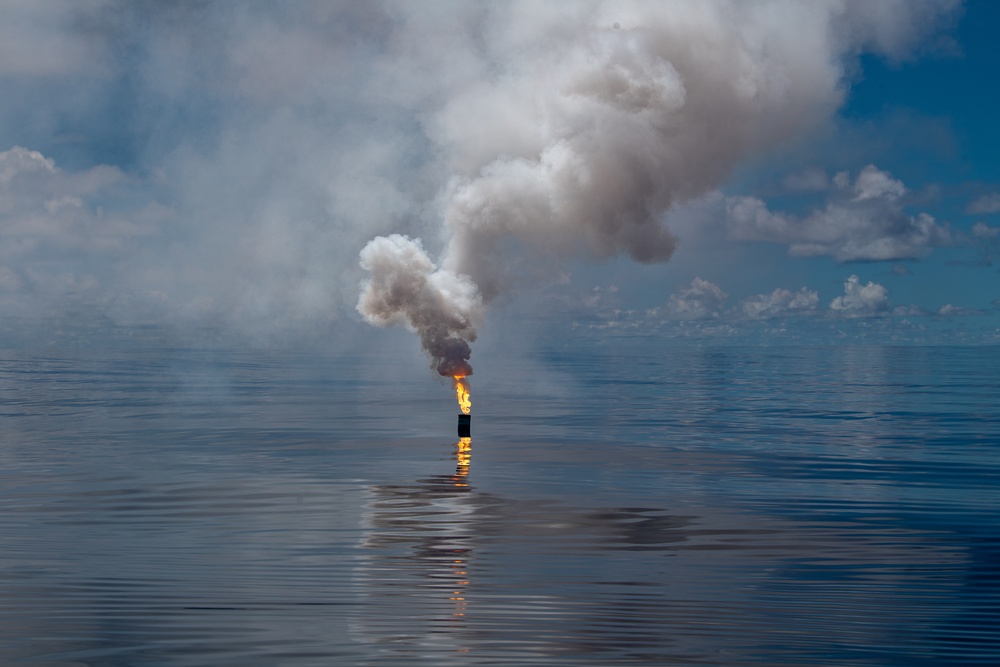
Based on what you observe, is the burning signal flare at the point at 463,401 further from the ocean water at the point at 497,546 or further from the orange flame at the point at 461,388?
the ocean water at the point at 497,546

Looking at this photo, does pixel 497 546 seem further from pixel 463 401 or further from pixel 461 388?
pixel 463 401

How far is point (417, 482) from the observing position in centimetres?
4209

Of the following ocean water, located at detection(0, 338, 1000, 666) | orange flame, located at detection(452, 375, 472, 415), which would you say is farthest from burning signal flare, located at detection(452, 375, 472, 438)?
Answer: ocean water, located at detection(0, 338, 1000, 666)

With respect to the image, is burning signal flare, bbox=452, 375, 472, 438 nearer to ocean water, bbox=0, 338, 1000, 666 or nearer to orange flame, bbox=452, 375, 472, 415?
orange flame, bbox=452, 375, 472, 415

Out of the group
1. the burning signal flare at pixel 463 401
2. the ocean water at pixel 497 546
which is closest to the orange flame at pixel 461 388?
the burning signal flare at pixel 463 401

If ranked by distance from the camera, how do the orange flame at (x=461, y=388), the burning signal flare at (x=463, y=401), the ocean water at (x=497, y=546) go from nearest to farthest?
1. the ocean water at (x=497, y=546)
2. the orange flame at (x=461, y=388)
3. the burning signal flare at (x=463, y=401)

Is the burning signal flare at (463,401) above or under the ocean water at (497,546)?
above

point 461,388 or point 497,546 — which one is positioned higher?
point 461,388

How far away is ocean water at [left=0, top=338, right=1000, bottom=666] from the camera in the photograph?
19.8 metres

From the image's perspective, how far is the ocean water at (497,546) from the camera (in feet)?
65.1

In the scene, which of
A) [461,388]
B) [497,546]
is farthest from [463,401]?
[497,546]

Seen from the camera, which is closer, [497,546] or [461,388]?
[497,546]

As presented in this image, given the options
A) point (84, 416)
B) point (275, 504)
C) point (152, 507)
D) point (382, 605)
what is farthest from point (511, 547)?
point (84, 416)

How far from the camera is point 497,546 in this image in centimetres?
2906
